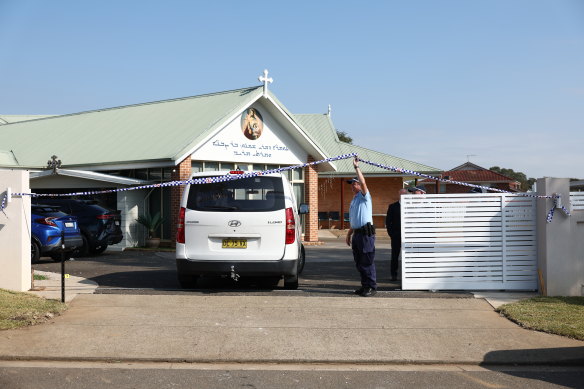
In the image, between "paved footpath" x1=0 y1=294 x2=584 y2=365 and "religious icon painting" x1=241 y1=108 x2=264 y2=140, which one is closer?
"paved footpath" x1=0 y1=294 x2=584 y2=365

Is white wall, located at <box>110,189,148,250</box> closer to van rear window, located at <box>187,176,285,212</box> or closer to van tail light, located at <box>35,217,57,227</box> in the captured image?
van tail light, located at <box>35,217,57,227</box>

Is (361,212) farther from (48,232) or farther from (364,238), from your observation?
(48,232)

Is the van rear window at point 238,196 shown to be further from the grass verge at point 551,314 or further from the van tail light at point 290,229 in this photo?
the grass verge at point 551,314

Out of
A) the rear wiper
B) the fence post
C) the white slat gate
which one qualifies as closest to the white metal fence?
the fence post

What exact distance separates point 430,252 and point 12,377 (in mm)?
6338

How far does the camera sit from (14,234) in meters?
9.34

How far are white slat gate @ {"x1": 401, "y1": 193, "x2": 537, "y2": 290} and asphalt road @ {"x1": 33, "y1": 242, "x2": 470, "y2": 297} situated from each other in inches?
15.0

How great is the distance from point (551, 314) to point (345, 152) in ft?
76.4

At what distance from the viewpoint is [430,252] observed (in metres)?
10.1

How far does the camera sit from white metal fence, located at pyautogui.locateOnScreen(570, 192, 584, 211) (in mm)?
9758

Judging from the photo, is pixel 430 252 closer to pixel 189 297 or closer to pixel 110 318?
pixel 189 297

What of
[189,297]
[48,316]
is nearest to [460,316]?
[189,297]

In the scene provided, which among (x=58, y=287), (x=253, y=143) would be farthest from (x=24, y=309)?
(x=253, y=143)

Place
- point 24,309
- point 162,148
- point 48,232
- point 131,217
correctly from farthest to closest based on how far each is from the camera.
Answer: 1. point 162,148
2. point 131,217
3. point 48,232
4. point 24,309
